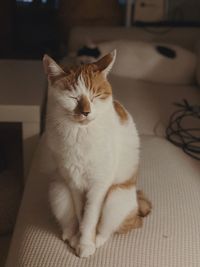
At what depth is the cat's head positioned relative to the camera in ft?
2.59

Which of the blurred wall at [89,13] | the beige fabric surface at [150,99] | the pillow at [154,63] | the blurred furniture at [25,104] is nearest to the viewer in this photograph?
the blurred furniture at [25,104]

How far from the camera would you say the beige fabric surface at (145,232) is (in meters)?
0.87

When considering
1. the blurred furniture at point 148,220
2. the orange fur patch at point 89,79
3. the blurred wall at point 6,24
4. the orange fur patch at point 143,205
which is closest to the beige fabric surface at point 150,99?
the blurred furniture at point 148,220

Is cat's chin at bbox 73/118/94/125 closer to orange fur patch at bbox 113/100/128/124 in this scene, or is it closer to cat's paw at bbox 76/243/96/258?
orange fur patch at bbox 113/100/128/124

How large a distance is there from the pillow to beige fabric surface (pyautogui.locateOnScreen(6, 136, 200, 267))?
0.77 meters

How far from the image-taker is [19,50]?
8.34 feet

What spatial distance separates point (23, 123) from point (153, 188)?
0.52 m

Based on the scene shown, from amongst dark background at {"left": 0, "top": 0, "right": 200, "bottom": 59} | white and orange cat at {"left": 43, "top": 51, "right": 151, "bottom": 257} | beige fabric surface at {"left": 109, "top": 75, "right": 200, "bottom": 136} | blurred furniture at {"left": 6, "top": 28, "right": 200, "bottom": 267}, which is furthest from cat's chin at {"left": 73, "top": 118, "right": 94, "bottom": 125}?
dark background at {"left": 0, "top": 0, "right": 200, "bottom": 59}

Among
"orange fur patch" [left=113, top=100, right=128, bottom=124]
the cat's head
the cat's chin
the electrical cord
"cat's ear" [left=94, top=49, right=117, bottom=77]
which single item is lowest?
the electrical cord

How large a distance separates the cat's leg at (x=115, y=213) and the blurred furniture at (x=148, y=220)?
1.0 inches

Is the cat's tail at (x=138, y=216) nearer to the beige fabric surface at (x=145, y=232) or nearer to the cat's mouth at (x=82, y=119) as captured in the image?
the beige fabric surface at (x=145, y=232)

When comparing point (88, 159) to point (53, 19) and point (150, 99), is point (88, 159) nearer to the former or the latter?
point (150, 99)

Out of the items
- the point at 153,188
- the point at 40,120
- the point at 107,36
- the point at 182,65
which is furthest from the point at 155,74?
the point at 153,188

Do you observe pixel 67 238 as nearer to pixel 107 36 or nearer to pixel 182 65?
pixel 182 65
